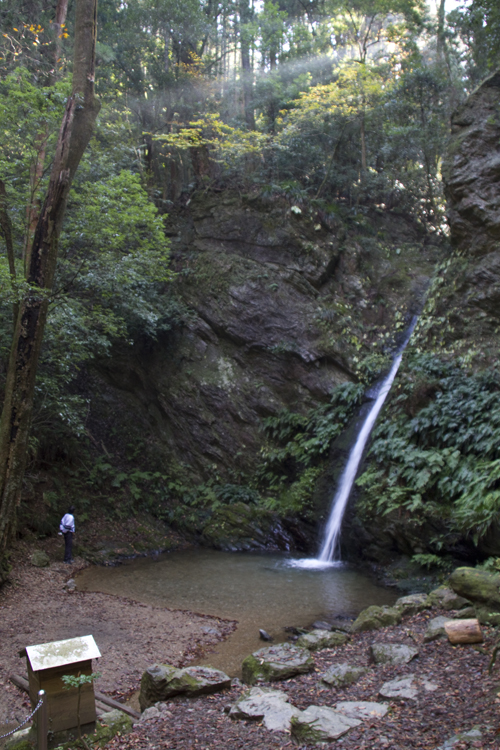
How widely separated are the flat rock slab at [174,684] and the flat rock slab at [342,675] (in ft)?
3.31

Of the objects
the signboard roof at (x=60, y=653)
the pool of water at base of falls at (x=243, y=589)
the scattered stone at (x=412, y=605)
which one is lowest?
the pool of water at base of falls at (x=243, y=589)

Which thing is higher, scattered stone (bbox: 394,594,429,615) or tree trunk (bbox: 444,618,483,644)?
tree trunk (bbox: 444,618,483,644)

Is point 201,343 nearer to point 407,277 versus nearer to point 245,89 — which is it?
point 407,277

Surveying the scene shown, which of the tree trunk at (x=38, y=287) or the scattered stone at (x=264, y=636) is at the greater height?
the tree trunk at (x=38, y=287)

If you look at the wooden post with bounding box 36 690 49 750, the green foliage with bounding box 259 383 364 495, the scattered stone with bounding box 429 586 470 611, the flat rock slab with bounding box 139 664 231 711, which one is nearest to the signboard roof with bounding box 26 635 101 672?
the wooden post with bounding box 36 690 49 750

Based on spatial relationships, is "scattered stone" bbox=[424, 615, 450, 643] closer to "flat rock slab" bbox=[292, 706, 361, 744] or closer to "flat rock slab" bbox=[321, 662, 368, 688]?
"flat rock slab" bbox=[321, 662, 368, 688]

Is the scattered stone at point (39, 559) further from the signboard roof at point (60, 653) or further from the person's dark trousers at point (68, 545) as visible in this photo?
the signboard roof at point (60, 653)

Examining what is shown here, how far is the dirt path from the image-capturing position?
534 centimetres

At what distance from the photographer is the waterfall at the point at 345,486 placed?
35.9 ft

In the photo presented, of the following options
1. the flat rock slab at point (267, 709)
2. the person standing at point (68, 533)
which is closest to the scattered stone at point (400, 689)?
the flat rock slab at point (267, 709)

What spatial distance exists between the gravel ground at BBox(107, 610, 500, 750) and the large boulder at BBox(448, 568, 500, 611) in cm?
66

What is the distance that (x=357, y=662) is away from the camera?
17.7 feet

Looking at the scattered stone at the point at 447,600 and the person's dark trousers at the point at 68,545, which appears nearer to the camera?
the scattered stone at the point at 447,600

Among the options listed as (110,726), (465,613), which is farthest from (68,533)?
(465,613)
